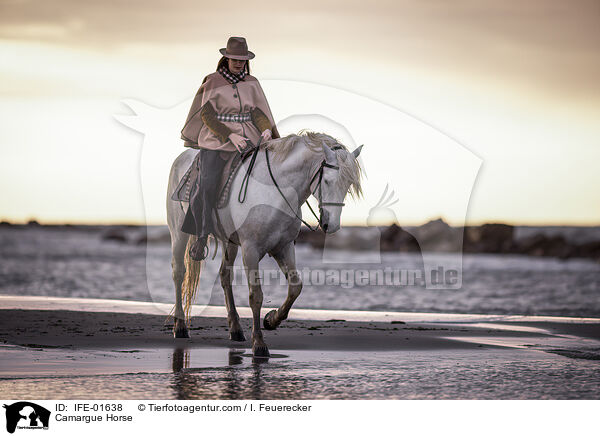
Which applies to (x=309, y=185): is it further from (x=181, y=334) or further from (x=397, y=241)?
(x=397, y=241)

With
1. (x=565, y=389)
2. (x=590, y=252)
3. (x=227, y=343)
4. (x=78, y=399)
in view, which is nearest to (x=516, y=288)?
(x=227, y=343)

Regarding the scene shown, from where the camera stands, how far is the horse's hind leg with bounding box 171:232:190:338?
9.91 metres

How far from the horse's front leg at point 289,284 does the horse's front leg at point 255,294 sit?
0.23 m

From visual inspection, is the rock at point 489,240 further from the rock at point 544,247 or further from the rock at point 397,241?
the rock at point 397,241

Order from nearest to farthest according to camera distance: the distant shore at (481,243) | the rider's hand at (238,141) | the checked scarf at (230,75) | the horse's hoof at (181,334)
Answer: the rider's hand at (238,141), the checked scarf at (230,75), the horse's hoof at (181,334), the distant shore at (481,243)

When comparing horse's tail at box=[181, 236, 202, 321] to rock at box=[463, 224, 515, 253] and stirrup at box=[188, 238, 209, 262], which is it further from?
rock at box=[463, 224, 515, 253]

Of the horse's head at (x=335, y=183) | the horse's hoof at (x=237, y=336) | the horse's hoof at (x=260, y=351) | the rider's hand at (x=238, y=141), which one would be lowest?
the horse's hoof at (x=260, y=351)

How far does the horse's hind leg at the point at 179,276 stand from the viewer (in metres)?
9.91

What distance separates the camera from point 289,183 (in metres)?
8.30

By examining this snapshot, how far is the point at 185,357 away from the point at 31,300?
24.4ft

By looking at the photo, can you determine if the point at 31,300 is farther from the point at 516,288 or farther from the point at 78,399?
the point at 516,288
